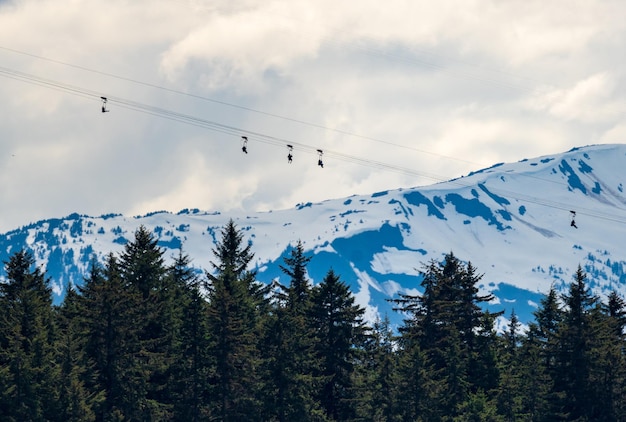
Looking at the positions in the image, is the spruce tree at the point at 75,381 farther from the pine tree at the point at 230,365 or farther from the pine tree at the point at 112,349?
the pine tree at the point at 230,365

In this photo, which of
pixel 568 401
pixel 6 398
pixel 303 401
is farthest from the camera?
pixel 568 401

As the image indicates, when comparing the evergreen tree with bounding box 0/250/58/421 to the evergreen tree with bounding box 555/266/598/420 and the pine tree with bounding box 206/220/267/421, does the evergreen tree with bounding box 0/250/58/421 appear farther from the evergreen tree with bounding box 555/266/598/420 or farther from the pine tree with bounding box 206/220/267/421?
the evergreen tree with bounding box 555/266/598/420

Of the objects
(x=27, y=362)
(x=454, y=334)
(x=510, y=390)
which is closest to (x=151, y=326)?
(x=27, y=362)

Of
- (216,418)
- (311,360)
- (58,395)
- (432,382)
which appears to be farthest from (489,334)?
(58,395)

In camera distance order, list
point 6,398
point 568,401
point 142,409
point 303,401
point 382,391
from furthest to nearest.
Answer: point 568,401 < point 382,391 < point 303,401 < point 142,409 < point 6,398

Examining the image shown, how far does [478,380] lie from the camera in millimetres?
96375

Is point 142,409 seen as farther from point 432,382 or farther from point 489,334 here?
point 489,334

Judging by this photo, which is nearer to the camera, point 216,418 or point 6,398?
point 6,398

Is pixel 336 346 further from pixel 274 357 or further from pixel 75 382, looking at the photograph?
pixel 75 382

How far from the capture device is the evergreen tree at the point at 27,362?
7056 centimetres

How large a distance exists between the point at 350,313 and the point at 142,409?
21293mm

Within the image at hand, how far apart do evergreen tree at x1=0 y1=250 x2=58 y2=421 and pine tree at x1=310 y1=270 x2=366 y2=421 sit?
2302 centimetres

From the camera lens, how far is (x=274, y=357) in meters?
81.6

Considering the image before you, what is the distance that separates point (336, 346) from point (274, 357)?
8788 millimetres
